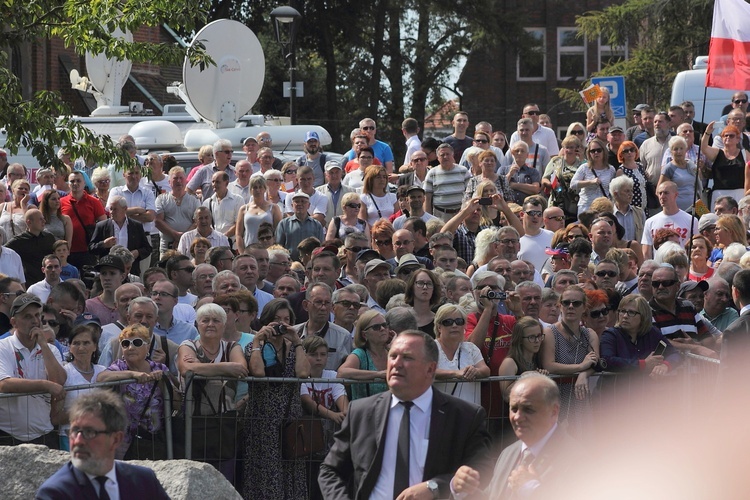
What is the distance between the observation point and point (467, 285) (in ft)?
34.9

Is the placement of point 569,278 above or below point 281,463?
above

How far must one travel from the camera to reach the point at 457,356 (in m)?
9.24

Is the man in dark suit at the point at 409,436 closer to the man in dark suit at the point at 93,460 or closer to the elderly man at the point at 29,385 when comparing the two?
the man in dark suit at the point at 93,460

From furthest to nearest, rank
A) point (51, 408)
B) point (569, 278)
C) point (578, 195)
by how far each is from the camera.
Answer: point (578, 195) → point (569, 278) → point (51, 408)

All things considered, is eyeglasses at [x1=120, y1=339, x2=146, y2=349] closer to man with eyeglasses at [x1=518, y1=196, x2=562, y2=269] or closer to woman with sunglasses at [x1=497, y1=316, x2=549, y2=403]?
woman with sunglasses at [x1=497, y1=316, x2=549, y2=403]

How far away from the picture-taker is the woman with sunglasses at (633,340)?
937 centimetres

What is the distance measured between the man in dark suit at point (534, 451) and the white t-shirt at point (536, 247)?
6.61 metres

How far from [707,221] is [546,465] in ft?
23.4

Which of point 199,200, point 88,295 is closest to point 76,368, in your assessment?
point 88,295

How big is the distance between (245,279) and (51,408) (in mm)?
2928

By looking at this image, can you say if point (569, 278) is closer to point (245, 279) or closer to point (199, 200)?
point (245, 279)

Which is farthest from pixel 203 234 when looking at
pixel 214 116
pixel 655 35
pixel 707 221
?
pixel 655 35

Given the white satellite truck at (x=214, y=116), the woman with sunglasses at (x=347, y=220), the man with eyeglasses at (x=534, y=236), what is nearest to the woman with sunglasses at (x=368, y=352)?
the man with eyeglasses at (x=534, y=236)

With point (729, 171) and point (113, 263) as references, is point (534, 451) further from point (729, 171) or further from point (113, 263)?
point (729, 171)
